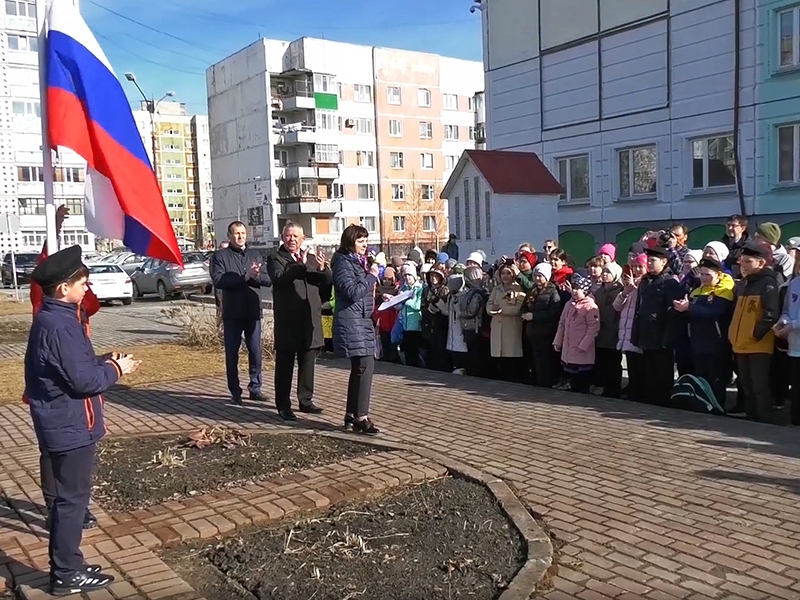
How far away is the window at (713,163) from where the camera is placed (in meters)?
20.3

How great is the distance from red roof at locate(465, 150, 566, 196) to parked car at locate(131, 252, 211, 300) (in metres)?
12.9

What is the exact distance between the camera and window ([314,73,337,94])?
68.5 metres

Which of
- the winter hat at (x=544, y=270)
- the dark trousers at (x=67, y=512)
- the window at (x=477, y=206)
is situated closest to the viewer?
the dark trousers at (x=67, y=512)

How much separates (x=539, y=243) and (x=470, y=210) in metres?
1.76

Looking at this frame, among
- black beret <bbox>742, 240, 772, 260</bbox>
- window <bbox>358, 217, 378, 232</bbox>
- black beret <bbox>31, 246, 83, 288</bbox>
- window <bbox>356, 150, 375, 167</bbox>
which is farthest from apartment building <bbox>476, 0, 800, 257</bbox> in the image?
window <bbox>358, 217, 378, 232</bbox>

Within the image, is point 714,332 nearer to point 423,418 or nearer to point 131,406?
point 423,418

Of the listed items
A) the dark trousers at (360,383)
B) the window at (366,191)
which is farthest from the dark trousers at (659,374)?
the window at (366,191)

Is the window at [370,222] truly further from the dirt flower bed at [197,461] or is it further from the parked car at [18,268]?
the dirt flower bed at [197,461]

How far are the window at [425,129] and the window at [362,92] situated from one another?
18.8ft

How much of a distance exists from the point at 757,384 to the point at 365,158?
67.0 meters

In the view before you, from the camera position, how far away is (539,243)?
18297mm

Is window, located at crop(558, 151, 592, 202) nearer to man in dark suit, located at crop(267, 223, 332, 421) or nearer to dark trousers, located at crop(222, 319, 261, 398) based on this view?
dark trousers, located at crop(222, 319, 261, 398)

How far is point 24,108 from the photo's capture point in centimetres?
6706

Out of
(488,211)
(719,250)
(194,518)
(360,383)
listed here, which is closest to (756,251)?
(719,250)
